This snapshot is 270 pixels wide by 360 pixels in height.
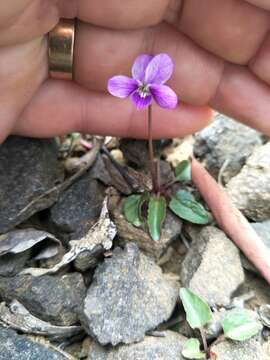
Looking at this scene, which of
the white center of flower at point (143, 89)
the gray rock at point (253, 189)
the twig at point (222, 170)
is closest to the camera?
the white center of flower at point (143, 89)

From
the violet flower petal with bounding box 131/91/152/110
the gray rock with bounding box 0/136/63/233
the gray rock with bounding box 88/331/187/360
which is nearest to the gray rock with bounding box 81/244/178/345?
the gray rock with bounding box 88/331/187/360

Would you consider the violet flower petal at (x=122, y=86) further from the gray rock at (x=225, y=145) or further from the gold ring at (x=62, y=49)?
the gray rock at (x=225, y=145)

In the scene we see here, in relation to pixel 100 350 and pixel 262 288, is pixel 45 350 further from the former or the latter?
pixel 262 288

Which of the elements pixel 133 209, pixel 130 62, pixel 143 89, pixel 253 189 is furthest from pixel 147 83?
pixel 253 189

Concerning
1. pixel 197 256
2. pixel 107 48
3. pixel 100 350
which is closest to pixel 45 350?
pixel 100 350

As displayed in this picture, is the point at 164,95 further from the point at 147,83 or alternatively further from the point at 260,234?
the point at 260,234

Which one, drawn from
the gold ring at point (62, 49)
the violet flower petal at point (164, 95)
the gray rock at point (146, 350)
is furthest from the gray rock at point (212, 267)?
the gold ring at point (62, 49)
